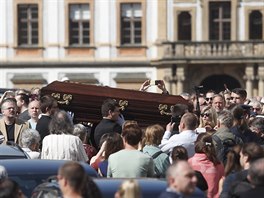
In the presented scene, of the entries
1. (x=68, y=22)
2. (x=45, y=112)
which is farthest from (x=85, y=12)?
(x=45, y=112)

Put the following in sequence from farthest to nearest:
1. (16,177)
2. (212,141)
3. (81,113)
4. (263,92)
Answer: (263,92), (81,113), (212,141), (16,177)

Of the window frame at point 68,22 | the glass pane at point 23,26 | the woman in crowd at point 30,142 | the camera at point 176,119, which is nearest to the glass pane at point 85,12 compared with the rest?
the window frame at point 68,22

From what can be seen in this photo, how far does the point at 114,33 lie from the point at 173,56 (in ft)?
10.3

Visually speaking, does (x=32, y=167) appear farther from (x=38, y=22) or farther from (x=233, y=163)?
(x=38, y=22)

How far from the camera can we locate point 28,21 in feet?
201

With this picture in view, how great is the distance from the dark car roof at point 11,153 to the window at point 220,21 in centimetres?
4327

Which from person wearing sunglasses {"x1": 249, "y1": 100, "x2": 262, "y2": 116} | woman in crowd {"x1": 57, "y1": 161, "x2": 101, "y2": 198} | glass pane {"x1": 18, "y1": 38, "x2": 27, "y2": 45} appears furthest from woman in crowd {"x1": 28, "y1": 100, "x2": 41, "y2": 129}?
glass pane {"x1": 18, "y1": 38, "x2": 27, "y2": 45}

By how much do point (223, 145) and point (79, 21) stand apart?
42025 millimetres

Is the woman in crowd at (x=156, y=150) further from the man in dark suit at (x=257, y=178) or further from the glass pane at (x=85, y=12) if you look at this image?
the glass pane at (x=85, y=12)

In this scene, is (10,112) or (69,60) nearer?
(10,112)

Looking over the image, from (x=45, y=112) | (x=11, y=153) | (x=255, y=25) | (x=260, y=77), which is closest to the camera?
(x=11, y=153)

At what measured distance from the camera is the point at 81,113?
957 inches

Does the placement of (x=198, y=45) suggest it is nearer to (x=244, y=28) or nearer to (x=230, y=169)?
(x=244, y=28)

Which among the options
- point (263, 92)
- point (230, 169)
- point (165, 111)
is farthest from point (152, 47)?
point (230, 169)
